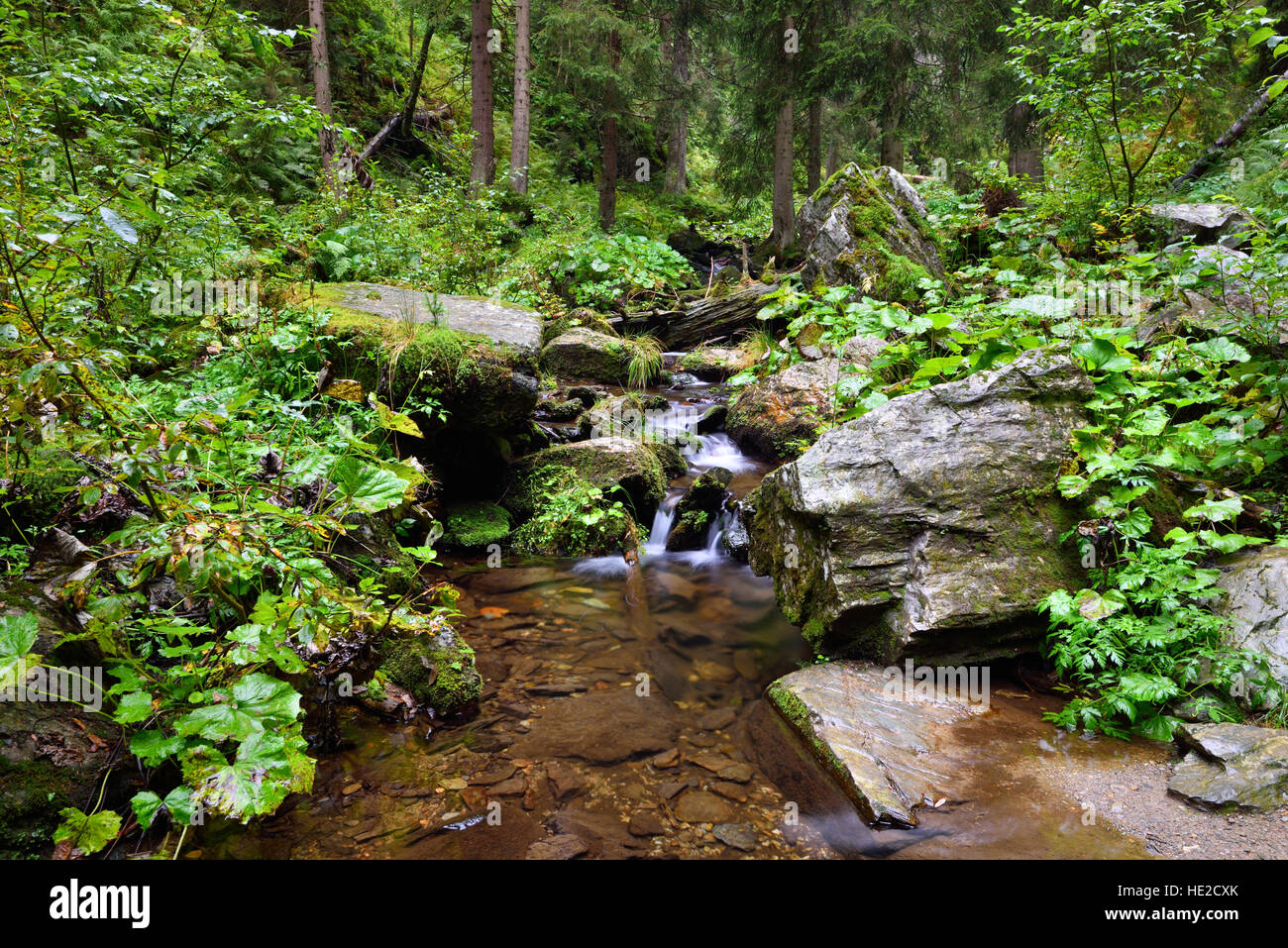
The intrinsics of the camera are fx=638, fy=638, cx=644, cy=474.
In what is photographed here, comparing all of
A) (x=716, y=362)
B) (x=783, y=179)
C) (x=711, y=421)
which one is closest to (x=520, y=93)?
(x=783, y=179)

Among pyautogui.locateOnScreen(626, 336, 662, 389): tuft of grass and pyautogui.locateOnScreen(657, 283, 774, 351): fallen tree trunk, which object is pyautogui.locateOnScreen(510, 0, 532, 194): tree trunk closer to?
pyautogui.locateOnScreen(657, 283, 774, 351): fallen tree trunk

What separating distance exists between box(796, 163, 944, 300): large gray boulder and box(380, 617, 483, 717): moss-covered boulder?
24.6ft

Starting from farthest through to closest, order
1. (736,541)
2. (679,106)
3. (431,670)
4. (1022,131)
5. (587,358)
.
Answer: (679,106), (1022,131), (587,358), (736,541), (431,670)

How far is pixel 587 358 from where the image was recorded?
10.1 meters

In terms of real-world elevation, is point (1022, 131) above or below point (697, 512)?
above

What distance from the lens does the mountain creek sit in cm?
274

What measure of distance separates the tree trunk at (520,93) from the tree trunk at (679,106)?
153 inches

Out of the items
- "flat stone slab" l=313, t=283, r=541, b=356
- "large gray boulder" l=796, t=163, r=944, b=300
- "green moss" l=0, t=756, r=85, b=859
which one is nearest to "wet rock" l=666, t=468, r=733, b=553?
"flat stone slab" l=313, t=283, r=541, b=356

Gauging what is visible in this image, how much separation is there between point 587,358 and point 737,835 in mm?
8055

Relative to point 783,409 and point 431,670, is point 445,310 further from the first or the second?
point 783,409

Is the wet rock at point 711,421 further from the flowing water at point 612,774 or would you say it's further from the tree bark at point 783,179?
the tree bark at point 783,179

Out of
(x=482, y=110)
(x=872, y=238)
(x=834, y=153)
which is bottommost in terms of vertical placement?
(x=872, y=238)

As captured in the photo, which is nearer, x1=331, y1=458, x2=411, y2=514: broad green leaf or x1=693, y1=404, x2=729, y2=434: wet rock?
x1=331, y1=458, x2=411, y2=514: broad green leaf
